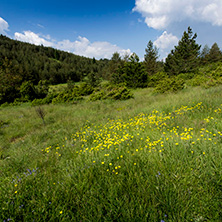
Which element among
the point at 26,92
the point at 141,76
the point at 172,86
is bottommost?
the point at 26,92

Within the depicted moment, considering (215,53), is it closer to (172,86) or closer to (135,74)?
(135,74)

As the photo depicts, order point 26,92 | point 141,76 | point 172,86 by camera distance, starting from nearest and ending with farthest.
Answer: point 172,86 → point 141,76 → point 26,92

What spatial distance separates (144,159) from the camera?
199cm

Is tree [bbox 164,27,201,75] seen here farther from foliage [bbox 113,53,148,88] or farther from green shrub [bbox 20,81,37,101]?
green shrub [bbox 20,81,37,101]

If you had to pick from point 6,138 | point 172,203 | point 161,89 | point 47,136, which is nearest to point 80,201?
point 172,203

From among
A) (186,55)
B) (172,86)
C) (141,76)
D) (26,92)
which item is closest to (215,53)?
(186,55)

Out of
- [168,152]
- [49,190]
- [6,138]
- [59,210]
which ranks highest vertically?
[168,152]

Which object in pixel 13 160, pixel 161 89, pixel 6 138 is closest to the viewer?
pixel 13 160

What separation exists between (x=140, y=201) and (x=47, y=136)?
538 centimetres

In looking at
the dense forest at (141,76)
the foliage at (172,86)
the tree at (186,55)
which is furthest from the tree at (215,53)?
the foliage at (172,86)

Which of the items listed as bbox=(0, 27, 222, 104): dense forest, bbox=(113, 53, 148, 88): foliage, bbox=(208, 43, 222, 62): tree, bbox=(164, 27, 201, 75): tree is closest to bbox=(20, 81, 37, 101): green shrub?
bbox=(0, 27, 222, 104): dense forest

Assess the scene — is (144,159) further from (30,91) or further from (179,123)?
(30,91)

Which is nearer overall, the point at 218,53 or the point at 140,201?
the point at 140,201

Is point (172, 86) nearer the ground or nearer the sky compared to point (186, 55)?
nearer the ground
